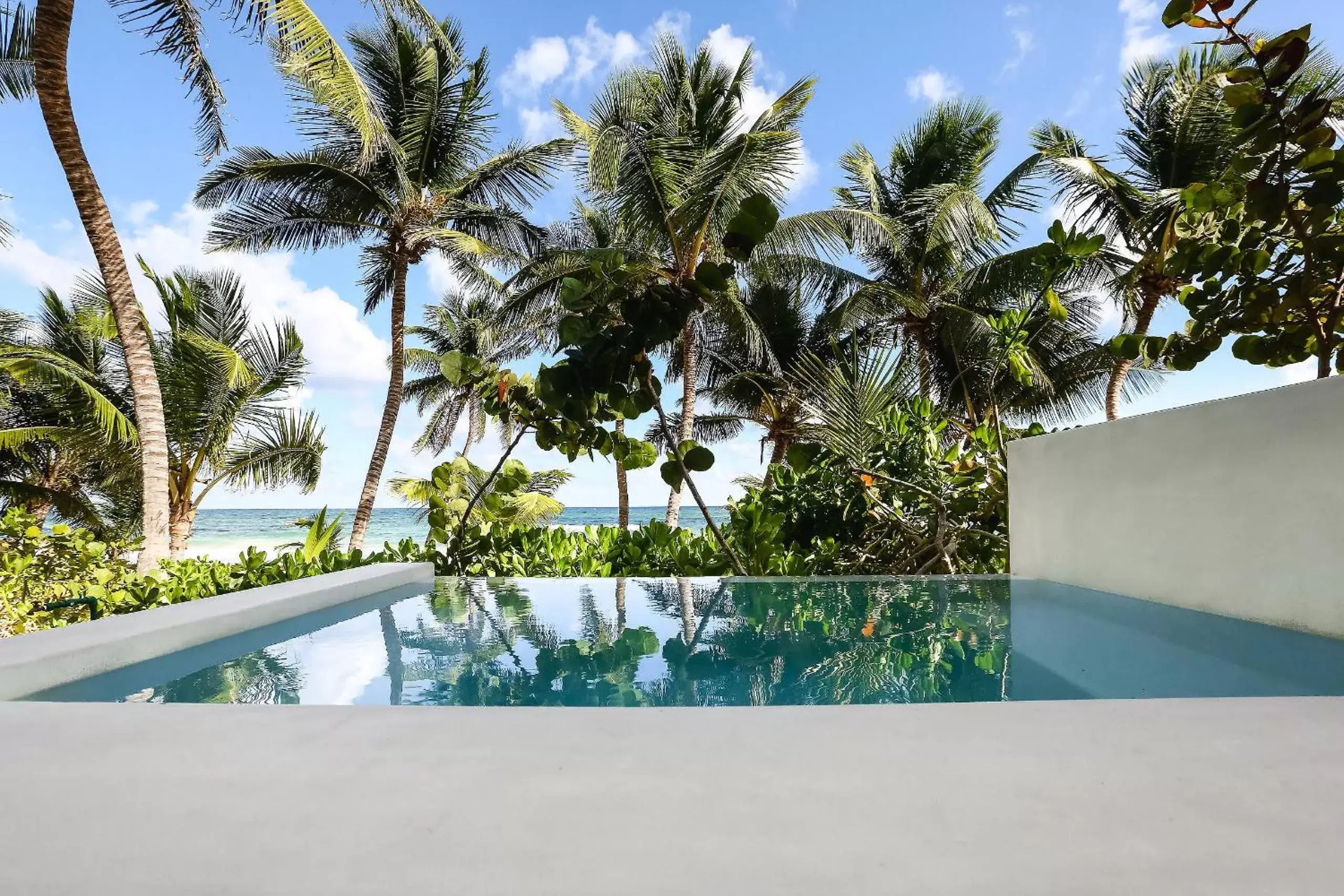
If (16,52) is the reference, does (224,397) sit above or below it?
below

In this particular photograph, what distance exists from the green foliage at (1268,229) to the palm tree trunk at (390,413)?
35.8ft

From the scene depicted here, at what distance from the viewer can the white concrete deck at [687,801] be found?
74 cm

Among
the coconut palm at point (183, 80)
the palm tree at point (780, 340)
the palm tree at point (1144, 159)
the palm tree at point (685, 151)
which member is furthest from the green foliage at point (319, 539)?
the palm tree at point (1144, 159)

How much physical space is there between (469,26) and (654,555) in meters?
10.6

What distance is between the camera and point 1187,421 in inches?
110

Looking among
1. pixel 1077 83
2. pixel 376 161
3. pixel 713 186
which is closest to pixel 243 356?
pixel 376 161

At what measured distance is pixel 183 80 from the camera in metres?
8.16

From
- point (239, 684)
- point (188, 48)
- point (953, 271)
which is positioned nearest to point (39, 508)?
point (188, 48)

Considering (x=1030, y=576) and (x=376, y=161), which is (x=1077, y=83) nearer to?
(x=376, y=161)

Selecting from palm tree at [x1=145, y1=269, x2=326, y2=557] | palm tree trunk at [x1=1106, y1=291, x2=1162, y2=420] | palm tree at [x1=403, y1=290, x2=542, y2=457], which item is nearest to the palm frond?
palm tree at [x1=145, y1=269, x2=326, y2=557]

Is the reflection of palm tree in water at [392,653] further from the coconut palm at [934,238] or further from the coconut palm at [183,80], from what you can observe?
the coconut palm at [934,238]

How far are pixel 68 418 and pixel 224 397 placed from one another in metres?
3.27

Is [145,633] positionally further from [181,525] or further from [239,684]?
[181,525]

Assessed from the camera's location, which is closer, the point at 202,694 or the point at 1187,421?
the point at 202,694
